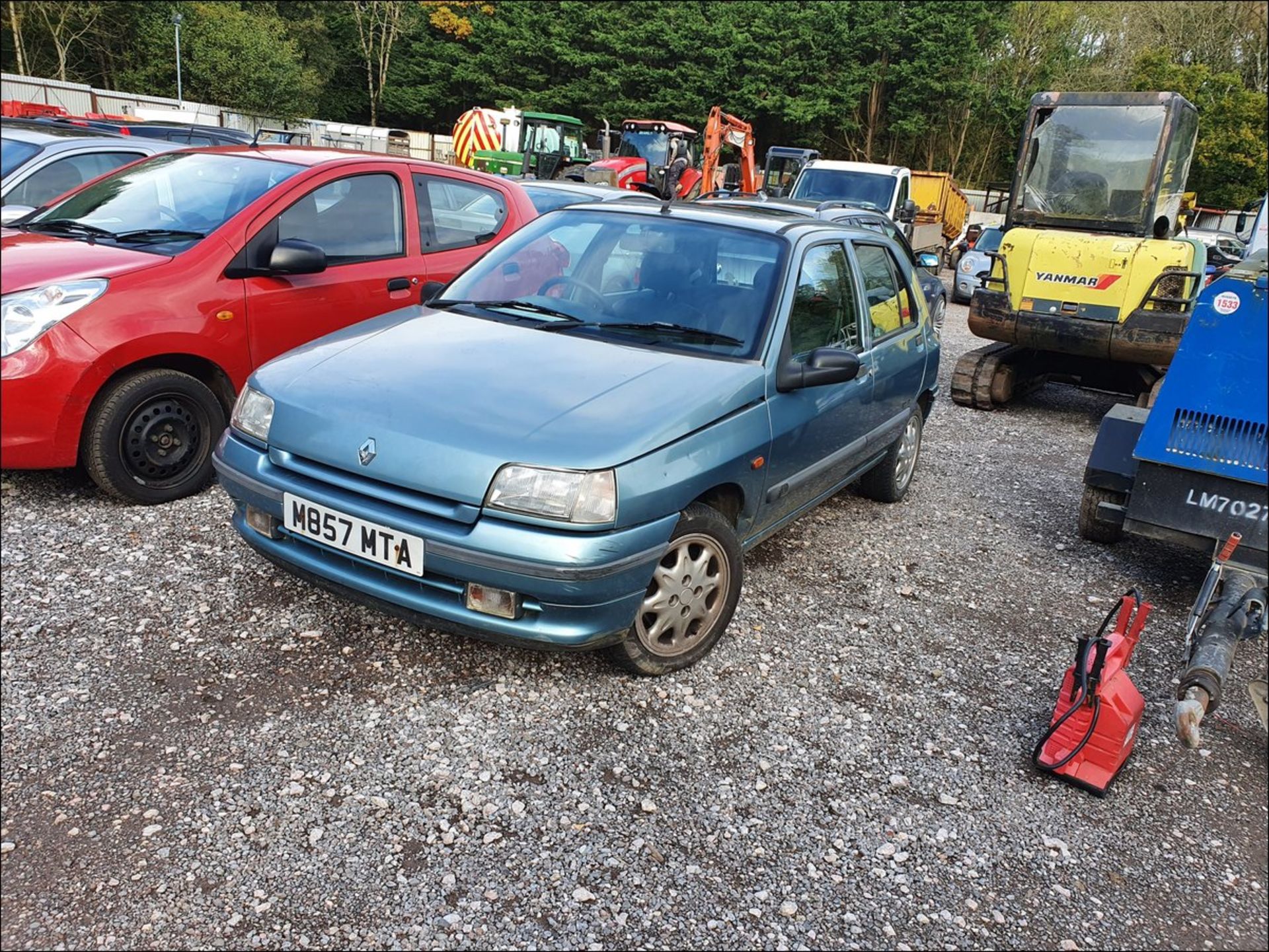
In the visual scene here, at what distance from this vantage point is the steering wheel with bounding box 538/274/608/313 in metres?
3.96

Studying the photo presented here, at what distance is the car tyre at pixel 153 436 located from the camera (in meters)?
4.10

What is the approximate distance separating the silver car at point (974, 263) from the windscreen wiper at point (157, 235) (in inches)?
529

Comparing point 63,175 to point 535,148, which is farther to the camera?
point 535,148

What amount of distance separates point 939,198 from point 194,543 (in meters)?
23.1

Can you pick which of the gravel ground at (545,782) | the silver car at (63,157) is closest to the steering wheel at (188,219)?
the gravel ground at (545,782)

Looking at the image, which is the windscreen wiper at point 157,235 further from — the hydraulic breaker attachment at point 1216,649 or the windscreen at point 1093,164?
the windscreen at point 1093,164

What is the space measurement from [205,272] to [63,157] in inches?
145

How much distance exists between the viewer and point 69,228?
443cm

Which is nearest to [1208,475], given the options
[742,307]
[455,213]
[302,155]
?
[742,307]

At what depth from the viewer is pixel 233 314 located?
462cm

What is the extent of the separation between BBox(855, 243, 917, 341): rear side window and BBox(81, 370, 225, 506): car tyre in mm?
3414

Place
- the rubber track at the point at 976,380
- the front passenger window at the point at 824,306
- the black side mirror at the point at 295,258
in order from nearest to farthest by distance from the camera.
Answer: the front passenger window at the point at 824,306 < the black side mirror at the point at 295,258 < the rubber track at the point at 976,380

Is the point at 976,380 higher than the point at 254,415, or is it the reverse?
the point at 254,415

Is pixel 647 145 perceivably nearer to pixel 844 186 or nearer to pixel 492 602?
pixel 844 186
